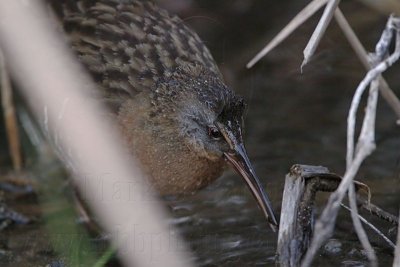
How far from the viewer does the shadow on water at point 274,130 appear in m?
4.02

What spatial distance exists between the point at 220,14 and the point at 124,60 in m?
1.57

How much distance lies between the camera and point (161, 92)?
4098mm

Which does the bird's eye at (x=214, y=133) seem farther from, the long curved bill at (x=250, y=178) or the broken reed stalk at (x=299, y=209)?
the broken reed stalk at (x=299, y=209)

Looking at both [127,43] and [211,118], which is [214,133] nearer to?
[211,118]

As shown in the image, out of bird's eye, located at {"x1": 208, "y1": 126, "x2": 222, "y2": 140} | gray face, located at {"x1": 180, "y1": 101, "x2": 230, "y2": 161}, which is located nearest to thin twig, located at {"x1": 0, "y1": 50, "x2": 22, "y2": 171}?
gray face, located at {"x1": 180, "y1": 101, "x2": 230, "y2": 161}

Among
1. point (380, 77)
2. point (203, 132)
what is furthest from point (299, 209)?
point (203, 132)


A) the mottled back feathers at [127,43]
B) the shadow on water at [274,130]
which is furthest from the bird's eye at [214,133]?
the shadow on water at [274,130]

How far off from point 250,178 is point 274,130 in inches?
51.7

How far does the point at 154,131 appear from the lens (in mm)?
4129

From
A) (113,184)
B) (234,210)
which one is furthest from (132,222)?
(234,210)

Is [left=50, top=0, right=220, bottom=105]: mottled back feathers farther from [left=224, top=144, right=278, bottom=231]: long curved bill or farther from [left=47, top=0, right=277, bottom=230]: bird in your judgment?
[left=224, top=144, right=278, bottom=231]: long curved bill

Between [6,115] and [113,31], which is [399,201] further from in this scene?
[6,115]

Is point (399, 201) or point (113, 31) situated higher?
point (113, 31)

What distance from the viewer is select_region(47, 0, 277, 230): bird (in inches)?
152
